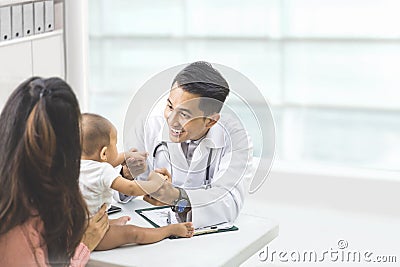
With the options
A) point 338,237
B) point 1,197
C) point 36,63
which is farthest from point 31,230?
point 36,63

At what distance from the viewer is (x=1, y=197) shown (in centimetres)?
101

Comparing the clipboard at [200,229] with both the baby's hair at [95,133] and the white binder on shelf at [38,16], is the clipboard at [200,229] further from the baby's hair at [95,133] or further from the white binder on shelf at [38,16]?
the white binder on shelf at [38,16]

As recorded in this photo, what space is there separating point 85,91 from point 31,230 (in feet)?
8.88

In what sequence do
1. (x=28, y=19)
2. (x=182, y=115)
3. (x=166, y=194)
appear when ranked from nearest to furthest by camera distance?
(x=182, y=115) → (x=166, y=194) → (x=28, y=19)

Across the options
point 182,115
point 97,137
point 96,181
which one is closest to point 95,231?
point 96,181

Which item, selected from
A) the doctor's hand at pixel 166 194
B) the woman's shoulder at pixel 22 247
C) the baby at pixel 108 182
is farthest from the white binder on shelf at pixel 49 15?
the woman's shoulder at pixel 22 247

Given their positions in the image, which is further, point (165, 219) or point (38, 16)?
point (38, 16)

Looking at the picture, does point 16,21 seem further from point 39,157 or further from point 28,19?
point 39,157

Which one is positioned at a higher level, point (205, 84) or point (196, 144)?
point (205, 84)

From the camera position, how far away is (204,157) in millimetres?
1446

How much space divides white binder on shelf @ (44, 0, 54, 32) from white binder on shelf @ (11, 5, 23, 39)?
0.69 feet

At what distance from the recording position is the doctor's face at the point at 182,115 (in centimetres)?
132

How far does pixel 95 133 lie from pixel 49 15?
6.94ft

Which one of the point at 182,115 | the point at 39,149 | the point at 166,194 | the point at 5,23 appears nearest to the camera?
the point at 39,149
